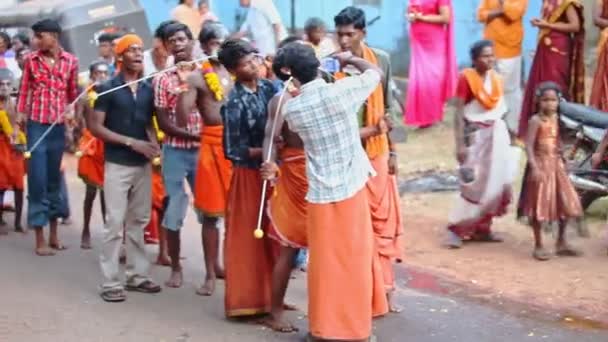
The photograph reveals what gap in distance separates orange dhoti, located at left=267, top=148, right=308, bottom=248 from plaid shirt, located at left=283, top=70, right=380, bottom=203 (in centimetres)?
22

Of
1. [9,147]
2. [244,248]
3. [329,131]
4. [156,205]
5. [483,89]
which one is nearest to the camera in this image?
[329,131]

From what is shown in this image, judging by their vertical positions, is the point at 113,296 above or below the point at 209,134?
below

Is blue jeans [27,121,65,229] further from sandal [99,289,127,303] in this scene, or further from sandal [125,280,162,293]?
sandal [99,289,127,303]

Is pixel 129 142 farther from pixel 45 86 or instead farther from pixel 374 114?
pixel 45 86

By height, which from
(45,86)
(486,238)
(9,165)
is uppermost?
(45,86)

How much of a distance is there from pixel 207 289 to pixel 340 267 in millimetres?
1592

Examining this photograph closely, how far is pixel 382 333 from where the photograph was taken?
6.22 m

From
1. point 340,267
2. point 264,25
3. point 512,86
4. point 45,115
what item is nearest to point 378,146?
point 340,267

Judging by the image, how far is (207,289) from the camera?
7.02 m

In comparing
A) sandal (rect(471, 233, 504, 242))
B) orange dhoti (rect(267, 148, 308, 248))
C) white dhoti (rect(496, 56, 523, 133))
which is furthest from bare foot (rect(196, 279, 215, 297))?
white dhoti (rect(496, 56, 523, 133))

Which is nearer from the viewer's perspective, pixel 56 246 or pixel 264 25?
pixel 56 246

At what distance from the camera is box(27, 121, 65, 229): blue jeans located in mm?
8016

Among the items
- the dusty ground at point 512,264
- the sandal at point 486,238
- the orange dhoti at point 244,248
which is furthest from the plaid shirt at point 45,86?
the sandal at point 486,238

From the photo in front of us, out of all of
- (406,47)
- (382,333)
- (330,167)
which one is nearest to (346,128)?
(330,167)
